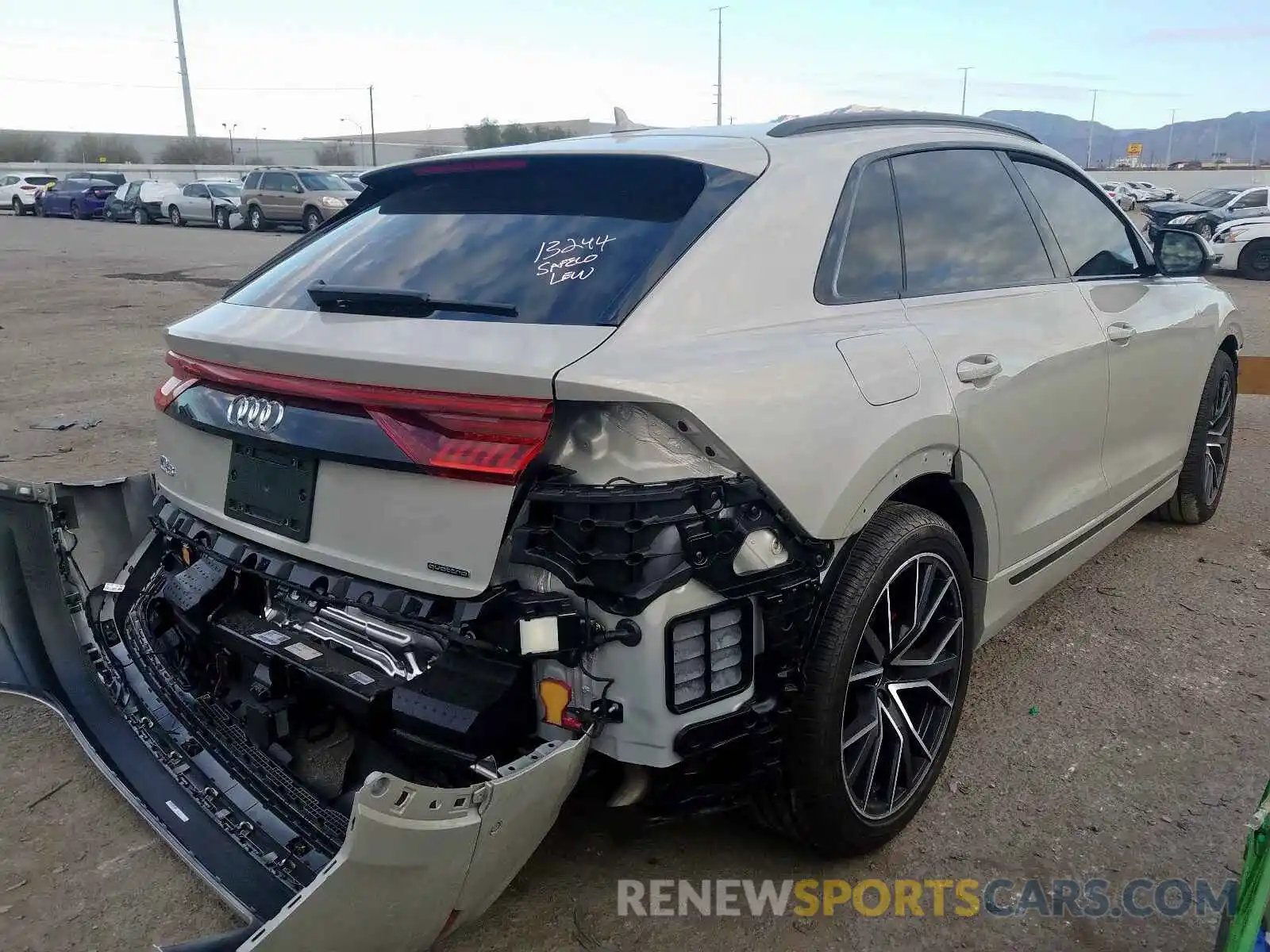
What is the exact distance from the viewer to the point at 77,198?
1524 inches

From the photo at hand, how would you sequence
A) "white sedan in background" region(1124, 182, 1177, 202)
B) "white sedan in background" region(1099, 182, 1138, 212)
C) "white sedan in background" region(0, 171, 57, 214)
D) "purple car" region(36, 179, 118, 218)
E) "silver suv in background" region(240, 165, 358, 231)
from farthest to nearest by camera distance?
1. "white sedan in background" region(0, 171, 57, 214)
2. "purple car" region(36, 179, 118, 218)
3. "white sedan in background" region(1124, 182, 1177, 202)
4. "white sedan in background" region(1099, 182, 1138, 212)
5. "silver suv in background" region(240, 165, 358, 231)

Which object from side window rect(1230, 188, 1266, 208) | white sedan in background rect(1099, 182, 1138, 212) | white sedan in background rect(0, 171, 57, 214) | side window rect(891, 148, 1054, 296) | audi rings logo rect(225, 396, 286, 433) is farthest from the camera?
white sedan in background rect(0, 171, 57, 214)

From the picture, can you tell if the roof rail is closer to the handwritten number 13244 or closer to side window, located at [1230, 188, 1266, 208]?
the handwritten number 13244

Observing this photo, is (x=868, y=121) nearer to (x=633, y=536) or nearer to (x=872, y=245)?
(x=872, y=245)

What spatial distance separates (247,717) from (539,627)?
97 cm

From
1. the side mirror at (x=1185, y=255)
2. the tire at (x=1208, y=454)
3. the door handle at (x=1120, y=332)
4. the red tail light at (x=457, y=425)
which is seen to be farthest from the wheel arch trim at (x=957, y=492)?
the tire at (x=1208, y=454)

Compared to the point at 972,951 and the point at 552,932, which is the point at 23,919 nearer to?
the point at 552,932

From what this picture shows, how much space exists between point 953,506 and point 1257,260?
59.6 feet

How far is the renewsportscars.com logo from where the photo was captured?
2.53 metres

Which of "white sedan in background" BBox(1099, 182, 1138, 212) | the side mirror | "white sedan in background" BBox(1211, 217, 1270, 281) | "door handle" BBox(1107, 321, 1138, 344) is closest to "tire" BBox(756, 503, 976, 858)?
"door handle" BBox(1107, 321, 1138, 344)

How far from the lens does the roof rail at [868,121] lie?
290 cm

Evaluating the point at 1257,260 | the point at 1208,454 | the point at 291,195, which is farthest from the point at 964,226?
the point at 291,195

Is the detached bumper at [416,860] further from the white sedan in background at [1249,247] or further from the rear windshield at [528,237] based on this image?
the white sedan in background at [1249,247]

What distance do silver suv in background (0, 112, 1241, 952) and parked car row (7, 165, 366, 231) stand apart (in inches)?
779
